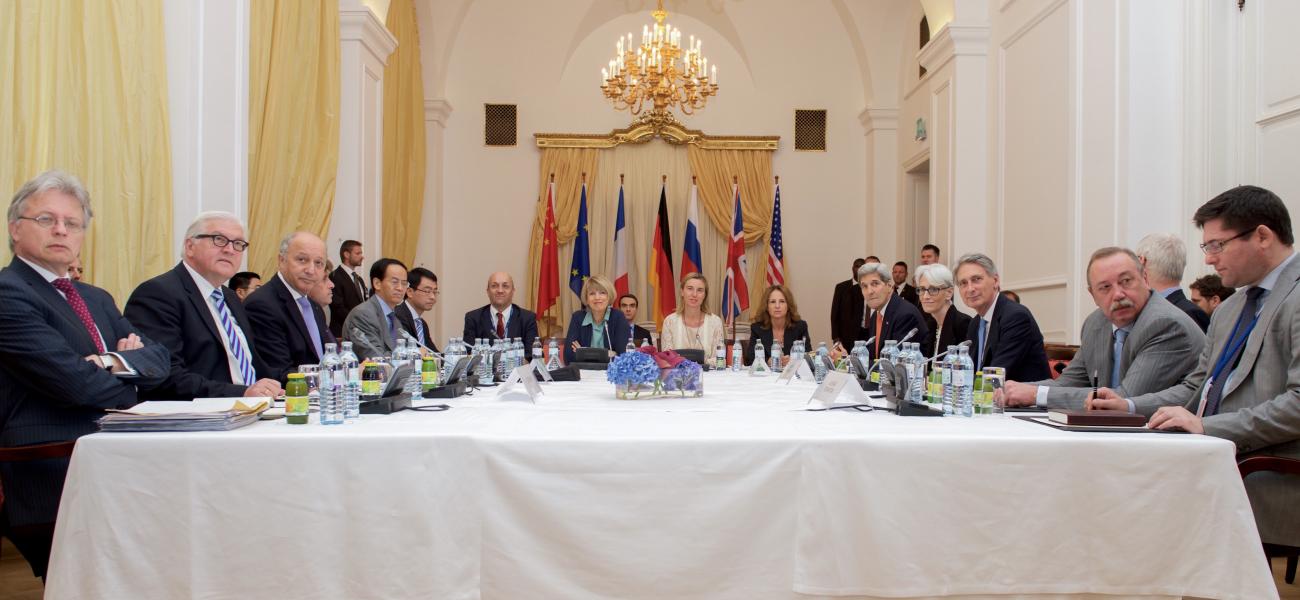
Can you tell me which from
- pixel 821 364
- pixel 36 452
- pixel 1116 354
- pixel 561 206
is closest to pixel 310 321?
pixel 36 452

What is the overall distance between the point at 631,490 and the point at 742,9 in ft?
31.7

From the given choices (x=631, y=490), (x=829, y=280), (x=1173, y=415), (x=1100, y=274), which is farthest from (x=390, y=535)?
(x=829, y=280)

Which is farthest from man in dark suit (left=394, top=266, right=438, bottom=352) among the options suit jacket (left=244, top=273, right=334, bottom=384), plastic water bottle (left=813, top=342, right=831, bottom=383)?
plastic water bottle (left=813, top=342, right=831, bottom=383)

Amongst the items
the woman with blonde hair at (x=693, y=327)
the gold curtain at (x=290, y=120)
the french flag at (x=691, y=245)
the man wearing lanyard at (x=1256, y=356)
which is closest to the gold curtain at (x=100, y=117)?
the gold curtain at (x=290, y=120)

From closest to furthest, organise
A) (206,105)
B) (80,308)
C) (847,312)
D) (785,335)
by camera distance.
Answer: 1. (80,308)
2. (206,105)
3. (785,335)
4. (847,312)

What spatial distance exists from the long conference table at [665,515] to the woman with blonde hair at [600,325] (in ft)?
12.7

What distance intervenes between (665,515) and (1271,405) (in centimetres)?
159

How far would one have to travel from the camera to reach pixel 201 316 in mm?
3033

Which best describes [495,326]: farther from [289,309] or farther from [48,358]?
[48,358]

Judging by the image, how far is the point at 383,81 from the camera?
816 centimetres

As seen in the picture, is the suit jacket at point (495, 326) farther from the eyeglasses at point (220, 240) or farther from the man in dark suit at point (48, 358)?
the man in dark suit at point (48, 358)

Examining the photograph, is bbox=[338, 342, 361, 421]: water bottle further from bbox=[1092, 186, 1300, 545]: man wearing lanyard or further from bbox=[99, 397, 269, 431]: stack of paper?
bbox=[1092, 186, 1300, 545]: man wearing lanyard

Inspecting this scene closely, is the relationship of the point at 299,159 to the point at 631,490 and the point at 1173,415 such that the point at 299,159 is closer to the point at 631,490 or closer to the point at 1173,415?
the point at 631,490

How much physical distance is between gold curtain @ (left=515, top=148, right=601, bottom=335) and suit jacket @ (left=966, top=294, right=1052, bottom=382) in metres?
7.32
